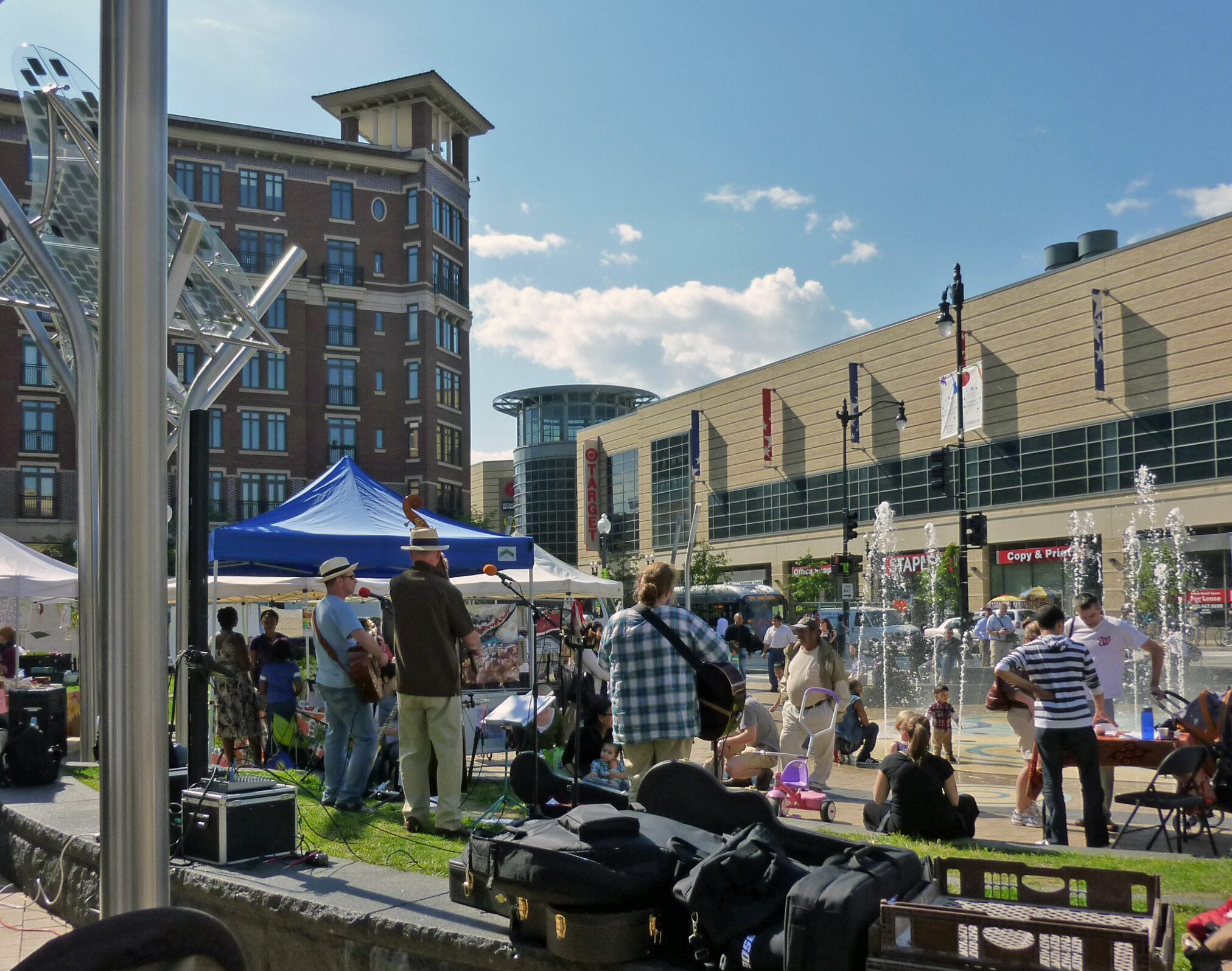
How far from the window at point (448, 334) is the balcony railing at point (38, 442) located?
67.1 ft

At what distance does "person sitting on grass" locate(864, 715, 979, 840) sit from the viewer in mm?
7199

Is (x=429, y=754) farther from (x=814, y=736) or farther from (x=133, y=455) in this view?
(x=133, y=455)

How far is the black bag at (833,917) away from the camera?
133 inches

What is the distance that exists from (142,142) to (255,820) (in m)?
3.76

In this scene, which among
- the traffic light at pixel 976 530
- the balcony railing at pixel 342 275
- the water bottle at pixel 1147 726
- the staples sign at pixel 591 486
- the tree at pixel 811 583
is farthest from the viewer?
the staples sign at pixel 591 486

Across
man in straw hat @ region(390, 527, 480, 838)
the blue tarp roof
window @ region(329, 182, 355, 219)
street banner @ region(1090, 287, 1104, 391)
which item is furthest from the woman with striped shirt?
window @ region(329, 182, 355, 219)

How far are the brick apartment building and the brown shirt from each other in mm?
52709

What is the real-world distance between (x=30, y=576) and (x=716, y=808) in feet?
50.4

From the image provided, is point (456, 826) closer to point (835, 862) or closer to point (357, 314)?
point (835, 862)

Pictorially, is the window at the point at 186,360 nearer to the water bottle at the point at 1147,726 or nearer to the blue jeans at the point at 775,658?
the blue jeans at the point at 775,658

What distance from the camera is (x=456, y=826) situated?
7.12 m

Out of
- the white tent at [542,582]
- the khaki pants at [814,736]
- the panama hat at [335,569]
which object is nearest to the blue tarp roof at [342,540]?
the white tent at [542,582]

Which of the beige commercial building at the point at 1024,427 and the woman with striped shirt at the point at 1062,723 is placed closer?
the woman with striped shirt at the point at 1062,723

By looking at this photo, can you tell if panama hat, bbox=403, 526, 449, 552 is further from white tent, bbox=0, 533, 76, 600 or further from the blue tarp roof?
white tent, bbox=0, 533, 76, 600
